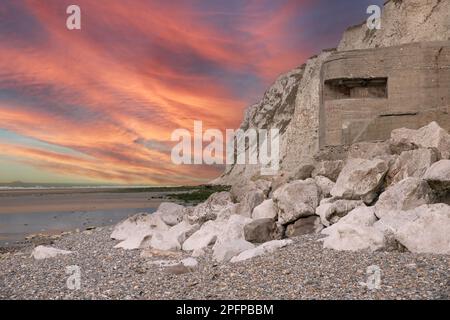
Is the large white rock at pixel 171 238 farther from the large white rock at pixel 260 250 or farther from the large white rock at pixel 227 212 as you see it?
the large white rock at pixel 260 250

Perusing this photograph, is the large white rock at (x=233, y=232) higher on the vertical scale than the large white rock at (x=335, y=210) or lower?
lower

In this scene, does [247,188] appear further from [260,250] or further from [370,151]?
[260,250]

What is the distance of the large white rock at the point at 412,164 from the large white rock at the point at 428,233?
7.20 feet

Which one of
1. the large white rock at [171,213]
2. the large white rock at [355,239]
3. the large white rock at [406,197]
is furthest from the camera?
the large white rock at [171,213]

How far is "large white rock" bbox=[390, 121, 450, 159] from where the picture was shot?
10.7 metres

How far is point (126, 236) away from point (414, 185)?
23.2 feet

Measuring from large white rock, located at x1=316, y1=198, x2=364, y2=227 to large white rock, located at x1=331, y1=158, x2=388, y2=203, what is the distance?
0.18 m

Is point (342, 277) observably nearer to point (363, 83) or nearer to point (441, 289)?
point (441, 289)

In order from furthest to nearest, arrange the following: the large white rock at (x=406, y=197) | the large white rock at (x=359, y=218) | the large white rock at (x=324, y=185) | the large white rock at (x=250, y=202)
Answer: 1. the large white rock at (x=250, y=202)
2. the large white rock at (x=324, y=185)
3. the large white rock at (x=406, y=197)
4. the large white rock at (x=359, y=218)

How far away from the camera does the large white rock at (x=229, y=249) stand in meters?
9.06

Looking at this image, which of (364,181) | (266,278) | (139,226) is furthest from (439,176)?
(139,226)

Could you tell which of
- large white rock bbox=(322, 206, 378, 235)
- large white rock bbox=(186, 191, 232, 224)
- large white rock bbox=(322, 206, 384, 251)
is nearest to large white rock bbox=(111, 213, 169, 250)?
large white rock bbox=(186, 191, 232, 224)

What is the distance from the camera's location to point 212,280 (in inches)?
292

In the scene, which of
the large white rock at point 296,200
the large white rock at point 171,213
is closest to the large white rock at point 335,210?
the large white rock at point 296,200
